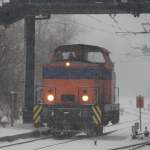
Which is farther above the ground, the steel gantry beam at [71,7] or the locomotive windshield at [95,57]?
the steel gantry beam at [71,7]

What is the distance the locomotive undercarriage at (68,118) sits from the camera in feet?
70.8

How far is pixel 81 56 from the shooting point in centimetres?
2245

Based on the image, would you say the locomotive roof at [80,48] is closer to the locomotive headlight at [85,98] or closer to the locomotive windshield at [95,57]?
the locomotive windshield at [95,57]

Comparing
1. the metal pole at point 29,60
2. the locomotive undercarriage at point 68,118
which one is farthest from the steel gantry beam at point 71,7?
the locomotive undercarriage at point 68,118

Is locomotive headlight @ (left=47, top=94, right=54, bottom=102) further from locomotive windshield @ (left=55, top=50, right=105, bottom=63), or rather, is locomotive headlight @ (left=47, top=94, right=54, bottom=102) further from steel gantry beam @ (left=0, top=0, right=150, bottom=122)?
steel gantry beam @ (left=0, top=0, right=150, bottom=122)

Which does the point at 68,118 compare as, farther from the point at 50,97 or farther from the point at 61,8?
the point at 61,8

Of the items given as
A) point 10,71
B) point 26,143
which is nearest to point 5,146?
point 26,143

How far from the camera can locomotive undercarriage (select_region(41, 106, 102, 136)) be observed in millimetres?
21578

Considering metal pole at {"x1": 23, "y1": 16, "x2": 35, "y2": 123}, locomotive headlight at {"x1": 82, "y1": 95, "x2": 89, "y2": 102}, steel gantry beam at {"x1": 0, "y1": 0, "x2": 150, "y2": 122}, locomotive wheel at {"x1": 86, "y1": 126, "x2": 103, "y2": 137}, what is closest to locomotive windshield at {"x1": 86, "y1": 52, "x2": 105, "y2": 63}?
locomotive headlight at {"x1": 82, "y1": 95, "x2": 89, "y2": 102}

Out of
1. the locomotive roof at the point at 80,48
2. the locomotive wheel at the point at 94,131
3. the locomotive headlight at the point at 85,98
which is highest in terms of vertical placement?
the locomotive roof at the point at 80,48

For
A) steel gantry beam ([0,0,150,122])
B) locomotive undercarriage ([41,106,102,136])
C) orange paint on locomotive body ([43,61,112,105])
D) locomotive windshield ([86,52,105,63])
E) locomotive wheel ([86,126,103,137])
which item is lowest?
locomotive wheel ([86,126,103,137])

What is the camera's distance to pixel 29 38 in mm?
27078

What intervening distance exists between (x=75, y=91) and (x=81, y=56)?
4.44ft

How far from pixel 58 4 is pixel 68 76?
4423 mm
